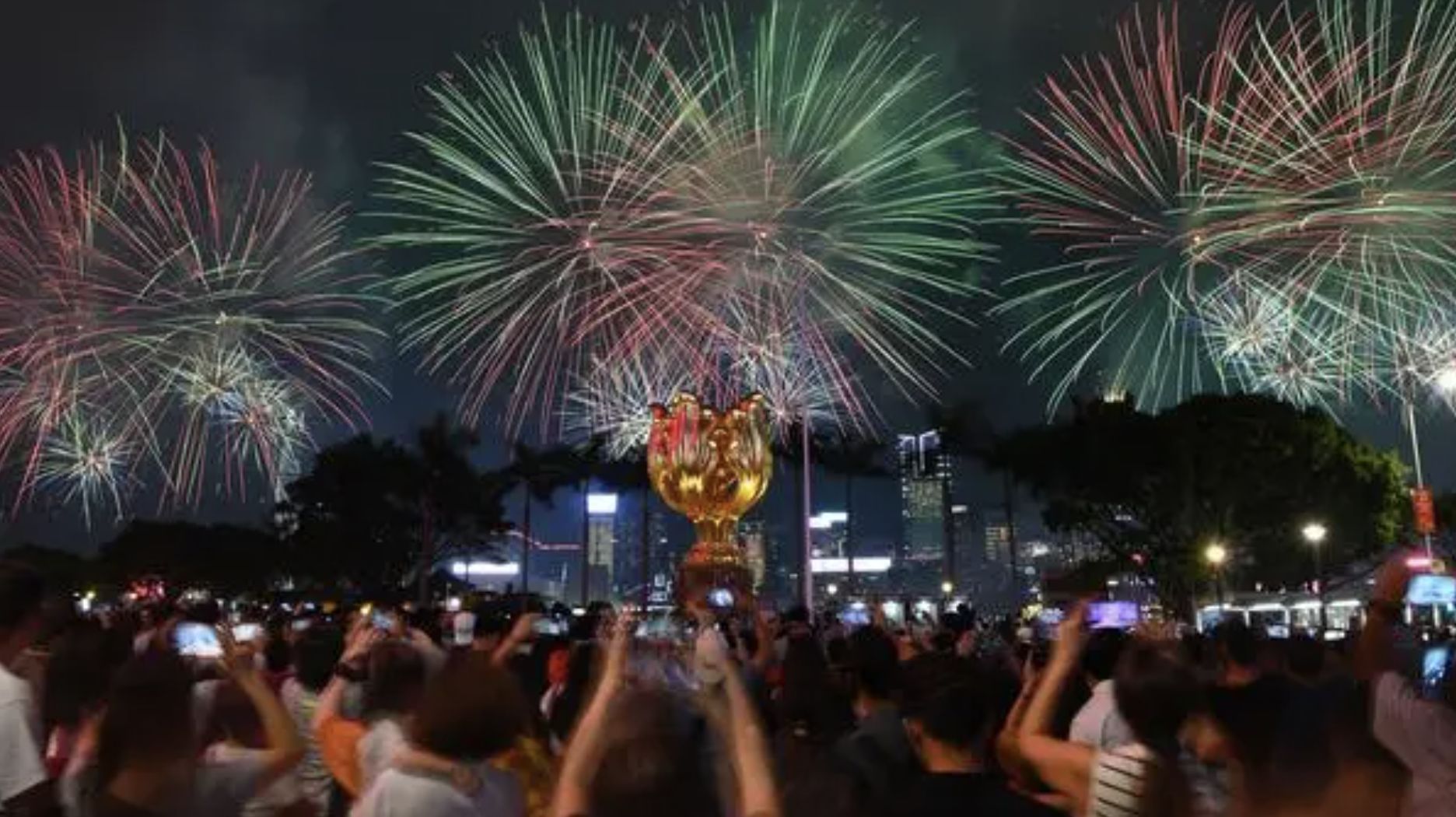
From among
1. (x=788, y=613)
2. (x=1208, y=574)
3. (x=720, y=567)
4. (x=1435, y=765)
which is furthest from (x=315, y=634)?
(x=1208, y=574)

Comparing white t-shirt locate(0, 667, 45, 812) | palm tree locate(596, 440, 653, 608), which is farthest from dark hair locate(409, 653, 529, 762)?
palm tree locate(596, 440, 653, 608)

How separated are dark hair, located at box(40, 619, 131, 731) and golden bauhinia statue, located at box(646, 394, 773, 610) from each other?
64.2 ft

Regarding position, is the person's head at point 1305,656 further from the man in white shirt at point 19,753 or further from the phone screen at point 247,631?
the phone screen at point 247,631

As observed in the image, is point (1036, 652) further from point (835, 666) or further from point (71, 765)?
point (71, 765)

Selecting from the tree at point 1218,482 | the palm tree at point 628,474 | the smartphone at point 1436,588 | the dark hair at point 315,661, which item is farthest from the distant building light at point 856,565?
the dark hair at point 315,661

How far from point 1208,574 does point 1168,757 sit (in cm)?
4010

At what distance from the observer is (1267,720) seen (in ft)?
15.6

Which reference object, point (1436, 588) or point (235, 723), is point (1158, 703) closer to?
point (235, 723)

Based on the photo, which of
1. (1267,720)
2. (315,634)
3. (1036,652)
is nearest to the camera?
(1267,720)

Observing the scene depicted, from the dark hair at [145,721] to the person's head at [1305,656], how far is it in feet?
19.6

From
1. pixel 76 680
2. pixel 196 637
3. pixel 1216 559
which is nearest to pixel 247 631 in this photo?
pixel 196 637

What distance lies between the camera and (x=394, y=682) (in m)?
5.18

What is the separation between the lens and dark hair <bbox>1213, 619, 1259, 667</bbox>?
23.5ft

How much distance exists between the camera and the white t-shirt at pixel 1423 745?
194 inches
